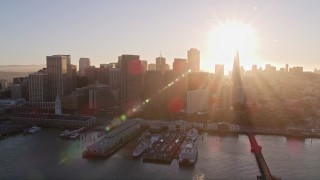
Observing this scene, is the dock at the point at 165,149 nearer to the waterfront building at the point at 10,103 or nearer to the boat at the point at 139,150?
the boat at the point at 139,150

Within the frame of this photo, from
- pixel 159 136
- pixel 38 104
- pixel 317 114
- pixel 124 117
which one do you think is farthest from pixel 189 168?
pixel 38 104

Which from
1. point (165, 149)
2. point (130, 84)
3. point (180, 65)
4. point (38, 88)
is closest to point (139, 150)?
point (165, 149)

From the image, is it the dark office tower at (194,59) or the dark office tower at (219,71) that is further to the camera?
the dark office tower at (219,71)

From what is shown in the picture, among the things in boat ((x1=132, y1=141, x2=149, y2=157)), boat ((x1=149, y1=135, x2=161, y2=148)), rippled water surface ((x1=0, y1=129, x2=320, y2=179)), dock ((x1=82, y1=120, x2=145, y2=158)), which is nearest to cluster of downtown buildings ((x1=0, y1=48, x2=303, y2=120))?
dock ((x1=82, y1=120, x2=145, y2=158))

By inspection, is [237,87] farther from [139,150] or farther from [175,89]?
[139,150]

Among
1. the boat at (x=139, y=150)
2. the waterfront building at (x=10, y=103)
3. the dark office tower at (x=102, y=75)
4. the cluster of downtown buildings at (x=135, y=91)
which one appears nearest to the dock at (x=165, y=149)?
the boat at (x=139, y=150)

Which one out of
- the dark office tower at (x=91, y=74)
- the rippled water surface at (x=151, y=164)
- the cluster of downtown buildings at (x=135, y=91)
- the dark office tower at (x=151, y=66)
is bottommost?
the rippled water surface at (x=151, y=164)

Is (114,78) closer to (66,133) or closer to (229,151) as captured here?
(66,133)
